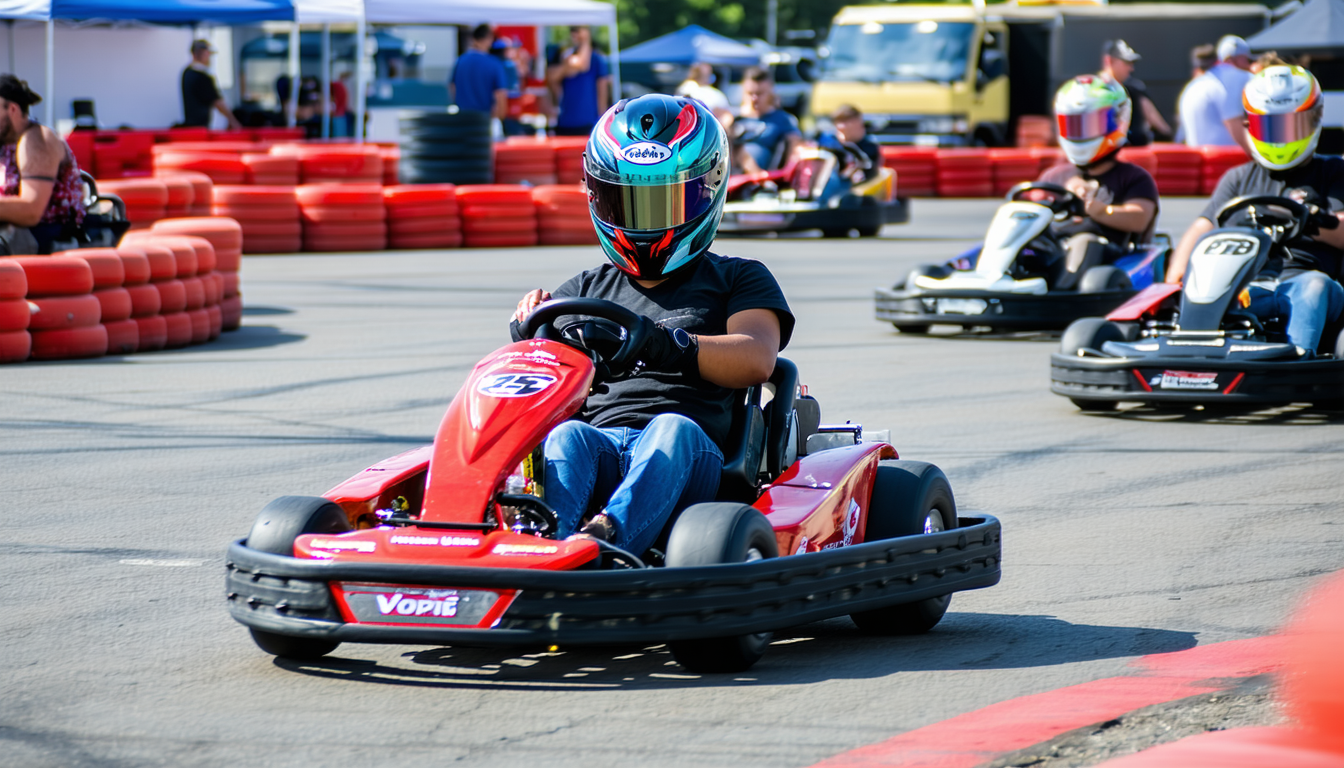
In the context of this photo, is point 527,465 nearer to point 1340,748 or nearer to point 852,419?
point 1340,748

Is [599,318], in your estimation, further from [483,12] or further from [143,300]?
[483,12]

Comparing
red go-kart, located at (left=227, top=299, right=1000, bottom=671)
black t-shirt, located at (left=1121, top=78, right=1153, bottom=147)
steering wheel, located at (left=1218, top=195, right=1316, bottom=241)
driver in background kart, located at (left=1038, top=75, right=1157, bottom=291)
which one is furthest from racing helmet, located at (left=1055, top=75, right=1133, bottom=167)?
black t-shirt, located at (left=1121, top=78, right=1153, bottom=147)

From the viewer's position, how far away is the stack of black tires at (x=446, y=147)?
1759 centimetres

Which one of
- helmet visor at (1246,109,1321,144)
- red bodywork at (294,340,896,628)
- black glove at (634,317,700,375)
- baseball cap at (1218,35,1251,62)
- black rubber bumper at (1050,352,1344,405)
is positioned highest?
baseball cap at (1218,35,1251,62)

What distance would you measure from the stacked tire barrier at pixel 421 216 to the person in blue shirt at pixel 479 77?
3.04 m

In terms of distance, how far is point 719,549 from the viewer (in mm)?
3549

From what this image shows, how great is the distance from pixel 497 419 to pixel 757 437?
2.57ft

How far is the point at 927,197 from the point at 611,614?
794 inches

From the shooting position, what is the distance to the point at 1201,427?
746cm

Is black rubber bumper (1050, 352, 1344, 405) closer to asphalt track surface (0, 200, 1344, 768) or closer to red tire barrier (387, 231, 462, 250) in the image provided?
asphalt track surface (0, 200, 1344, 768)

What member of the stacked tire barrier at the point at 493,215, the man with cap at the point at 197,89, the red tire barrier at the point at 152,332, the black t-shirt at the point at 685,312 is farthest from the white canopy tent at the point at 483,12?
the black t-shirt at the point at 685,312

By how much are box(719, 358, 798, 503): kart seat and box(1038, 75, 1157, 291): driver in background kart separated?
18.7ft

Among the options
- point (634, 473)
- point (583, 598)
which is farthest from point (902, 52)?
point (583, 598)

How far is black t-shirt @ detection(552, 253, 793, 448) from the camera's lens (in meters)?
4.16
